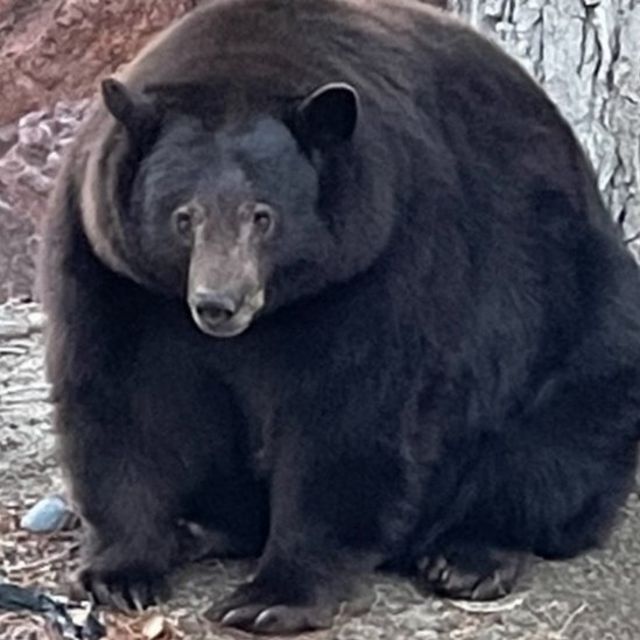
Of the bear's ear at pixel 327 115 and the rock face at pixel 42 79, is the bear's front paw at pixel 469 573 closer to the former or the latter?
the bear's ear at pixel 327 115

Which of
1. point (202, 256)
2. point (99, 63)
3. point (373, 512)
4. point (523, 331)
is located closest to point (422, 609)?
point (373, 512)

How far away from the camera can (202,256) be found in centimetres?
514

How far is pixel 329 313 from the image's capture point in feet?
17.9

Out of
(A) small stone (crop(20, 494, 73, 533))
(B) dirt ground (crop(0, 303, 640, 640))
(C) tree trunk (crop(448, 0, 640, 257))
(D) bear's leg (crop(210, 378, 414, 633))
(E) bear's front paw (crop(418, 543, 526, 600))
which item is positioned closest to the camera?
(D) bear's leg (crop(210, 378, 414, 633))

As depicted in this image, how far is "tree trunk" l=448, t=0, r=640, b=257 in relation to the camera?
688 centimetres

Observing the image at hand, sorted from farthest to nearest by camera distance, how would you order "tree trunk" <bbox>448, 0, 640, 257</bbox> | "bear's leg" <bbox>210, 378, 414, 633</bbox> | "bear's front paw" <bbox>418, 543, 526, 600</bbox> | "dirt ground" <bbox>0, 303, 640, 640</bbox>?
1. "tree trunk" <bbox>448, 0, 640, 257</bbox>
2. "bear's front paw" <bbox>418, 543, 526, 600</bbox>
3. "dirt ground" <bbox>0, 303, 640, 640</bbox>
4. "bear's leg" <bbox>210, 378, 414, 633</bbox>

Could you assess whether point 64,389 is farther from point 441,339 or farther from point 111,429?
point 441,339

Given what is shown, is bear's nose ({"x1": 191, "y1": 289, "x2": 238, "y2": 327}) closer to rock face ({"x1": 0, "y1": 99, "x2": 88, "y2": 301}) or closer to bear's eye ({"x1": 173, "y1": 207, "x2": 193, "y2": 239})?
bear's eye ({"x1": 173, "y1": 207, "x2": 193, "y2": 239})

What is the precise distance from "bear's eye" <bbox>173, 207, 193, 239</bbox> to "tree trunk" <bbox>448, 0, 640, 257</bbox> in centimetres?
205

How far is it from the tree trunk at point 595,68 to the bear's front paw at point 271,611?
1.91m

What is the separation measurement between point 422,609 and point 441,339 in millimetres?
674

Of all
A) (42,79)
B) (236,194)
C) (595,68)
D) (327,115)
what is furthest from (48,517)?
(42,79)

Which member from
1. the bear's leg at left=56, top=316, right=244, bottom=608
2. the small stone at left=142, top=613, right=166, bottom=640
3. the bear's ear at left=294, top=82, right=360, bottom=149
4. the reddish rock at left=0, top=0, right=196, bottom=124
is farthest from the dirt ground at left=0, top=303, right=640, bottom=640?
the reddish rock at left=0, top=0, right=196, bottom=124

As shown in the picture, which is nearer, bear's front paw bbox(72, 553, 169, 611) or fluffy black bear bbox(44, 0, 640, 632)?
fluffy black bear bbox(44, 0, 640, 632)
